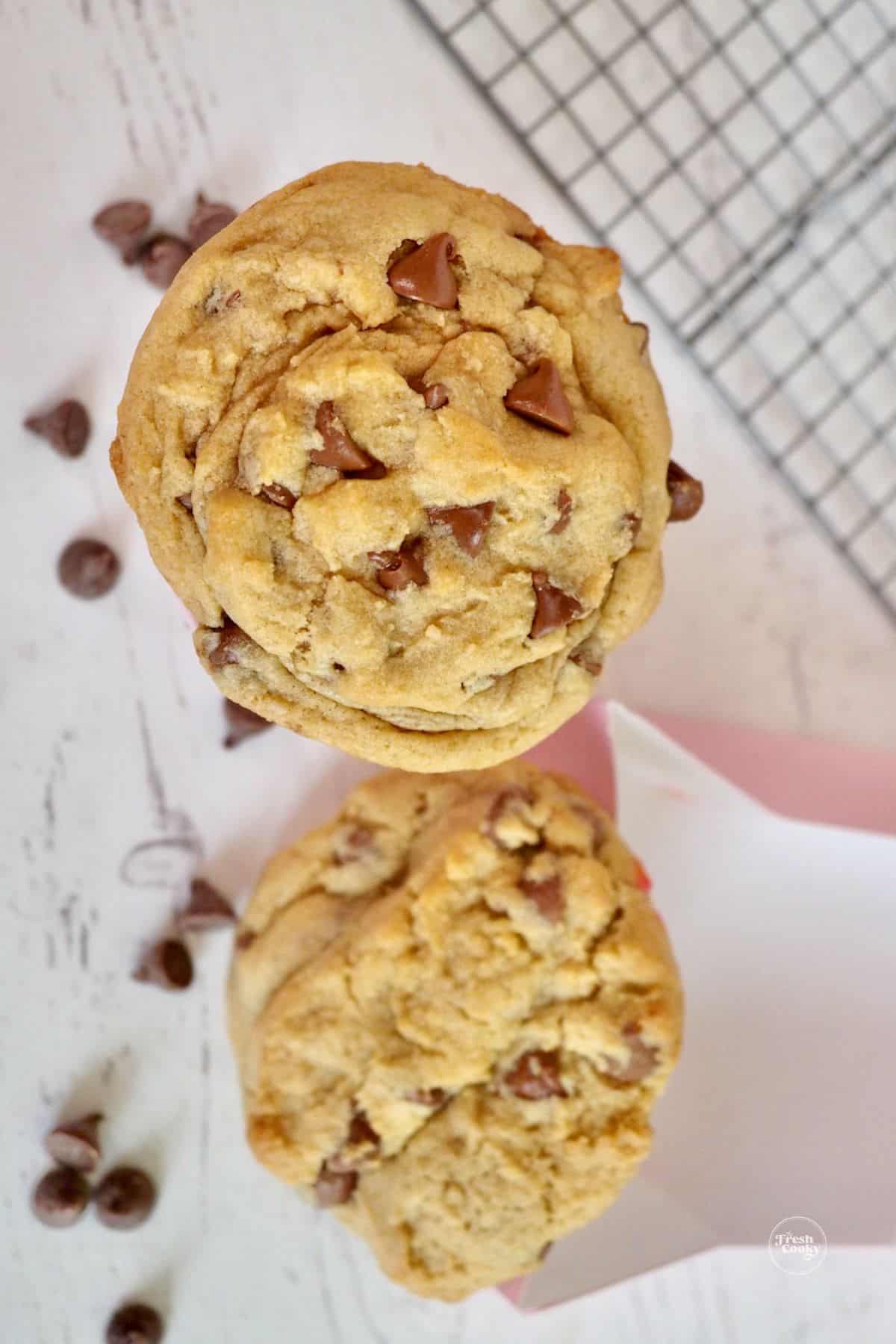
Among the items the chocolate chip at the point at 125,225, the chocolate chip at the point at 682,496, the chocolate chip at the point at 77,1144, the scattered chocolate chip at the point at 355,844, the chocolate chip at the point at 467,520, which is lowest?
the chocolate chip at the point at 77,1144

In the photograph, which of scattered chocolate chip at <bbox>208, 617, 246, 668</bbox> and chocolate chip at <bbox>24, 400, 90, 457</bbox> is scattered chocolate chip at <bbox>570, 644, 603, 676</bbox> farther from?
chocolate chip at <bbox>24, 400, 90, 457</bbox>

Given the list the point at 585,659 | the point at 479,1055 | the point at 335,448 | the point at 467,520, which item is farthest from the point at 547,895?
the point at 335,448

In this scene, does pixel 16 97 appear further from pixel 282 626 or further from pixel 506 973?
pixel 506 973

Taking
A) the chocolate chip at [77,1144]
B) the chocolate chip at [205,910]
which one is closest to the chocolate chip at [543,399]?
the chocolate chip at [205,910]

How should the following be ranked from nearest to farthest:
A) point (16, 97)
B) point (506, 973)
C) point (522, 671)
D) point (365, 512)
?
point (365, 512) < point (522, 671) < point (506, 973) < point (16, 97)

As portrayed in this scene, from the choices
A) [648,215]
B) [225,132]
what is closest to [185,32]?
[225,132]

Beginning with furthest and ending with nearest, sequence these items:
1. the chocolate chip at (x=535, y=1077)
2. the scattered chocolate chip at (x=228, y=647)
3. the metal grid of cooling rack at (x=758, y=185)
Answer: the metal grid of cooling rack at (x=758, y=185), the chocolate chip at (x=535, y=1077), the scattered chocolate chip at (x=228, y=647)

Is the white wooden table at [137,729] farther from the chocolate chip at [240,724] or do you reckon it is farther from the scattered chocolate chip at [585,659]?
the scattered chocolate chip at [585,659]
